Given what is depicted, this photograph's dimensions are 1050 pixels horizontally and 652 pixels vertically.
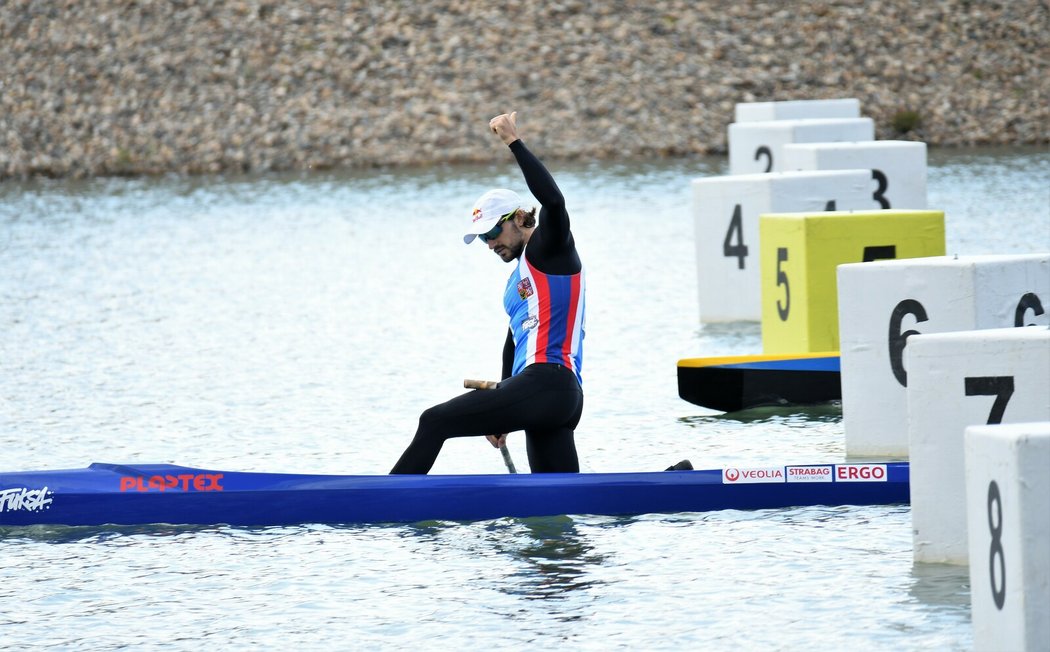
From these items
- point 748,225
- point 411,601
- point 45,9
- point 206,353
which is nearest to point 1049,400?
point 411,601

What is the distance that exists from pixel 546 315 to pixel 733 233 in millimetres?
6900

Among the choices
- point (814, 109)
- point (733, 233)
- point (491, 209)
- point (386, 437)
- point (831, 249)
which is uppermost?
point (814, 109)

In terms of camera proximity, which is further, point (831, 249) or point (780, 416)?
point (831, 249)

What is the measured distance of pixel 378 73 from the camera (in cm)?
3409

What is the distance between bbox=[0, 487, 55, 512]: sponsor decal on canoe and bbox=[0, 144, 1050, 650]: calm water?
15 cm

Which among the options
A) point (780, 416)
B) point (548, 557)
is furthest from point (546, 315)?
point (780, 416)

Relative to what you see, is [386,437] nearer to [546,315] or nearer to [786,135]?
[546,315]

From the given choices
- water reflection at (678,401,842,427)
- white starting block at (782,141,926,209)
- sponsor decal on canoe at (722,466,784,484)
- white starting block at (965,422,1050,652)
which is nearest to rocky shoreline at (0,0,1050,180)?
white starting block at (782,141,926,209)

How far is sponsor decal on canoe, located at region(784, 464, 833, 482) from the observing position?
25.7 feet

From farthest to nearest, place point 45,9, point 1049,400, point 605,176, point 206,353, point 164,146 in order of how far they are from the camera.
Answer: point 45,9 < point 164,146 < point 605,176 < point 206,353 < point 1049,400

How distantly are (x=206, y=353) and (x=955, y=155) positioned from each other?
726 inches

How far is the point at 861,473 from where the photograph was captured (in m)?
7.83

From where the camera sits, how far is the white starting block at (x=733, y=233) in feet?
44.7

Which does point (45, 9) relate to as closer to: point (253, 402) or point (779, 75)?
point (779, 75)
